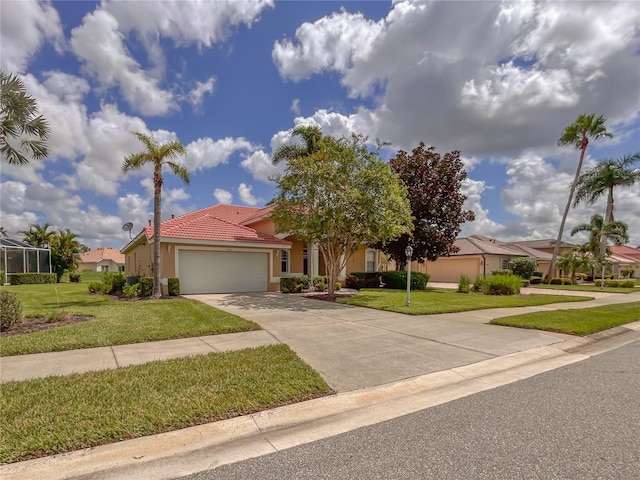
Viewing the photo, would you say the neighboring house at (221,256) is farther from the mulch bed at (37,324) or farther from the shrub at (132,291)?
the mulch bed at (37,324)

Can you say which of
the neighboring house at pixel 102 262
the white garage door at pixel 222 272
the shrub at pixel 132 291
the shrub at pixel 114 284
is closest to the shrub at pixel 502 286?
the white garage door at pixel 222 272

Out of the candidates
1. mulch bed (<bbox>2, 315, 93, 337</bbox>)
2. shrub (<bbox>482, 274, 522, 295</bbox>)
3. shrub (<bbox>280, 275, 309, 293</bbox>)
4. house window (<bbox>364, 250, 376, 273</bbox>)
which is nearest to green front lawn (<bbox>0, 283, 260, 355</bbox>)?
mulch bed (<bbox>2, 315, 93, 337</bbox>)

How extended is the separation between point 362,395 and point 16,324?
26.6 feet

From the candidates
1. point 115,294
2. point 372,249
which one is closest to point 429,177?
point 372,249

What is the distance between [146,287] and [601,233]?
3612 centimetres

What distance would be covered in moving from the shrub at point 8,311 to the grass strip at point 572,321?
11672 millimetres

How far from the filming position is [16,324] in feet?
25.7

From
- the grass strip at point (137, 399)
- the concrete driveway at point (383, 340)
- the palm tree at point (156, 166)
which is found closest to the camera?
the grass strip at point (137, 399)

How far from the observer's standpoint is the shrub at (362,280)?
21858mm

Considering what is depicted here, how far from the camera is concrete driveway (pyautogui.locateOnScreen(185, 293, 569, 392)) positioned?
5.44 meters

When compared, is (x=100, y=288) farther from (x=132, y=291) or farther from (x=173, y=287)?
(x=173, y=287)

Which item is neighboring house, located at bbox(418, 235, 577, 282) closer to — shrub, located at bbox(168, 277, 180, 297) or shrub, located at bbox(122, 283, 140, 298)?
shrub, located at bbox(168, 277, 180, 297)

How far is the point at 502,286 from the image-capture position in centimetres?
1897

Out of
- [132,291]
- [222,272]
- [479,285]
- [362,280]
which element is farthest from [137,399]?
[479,285]
